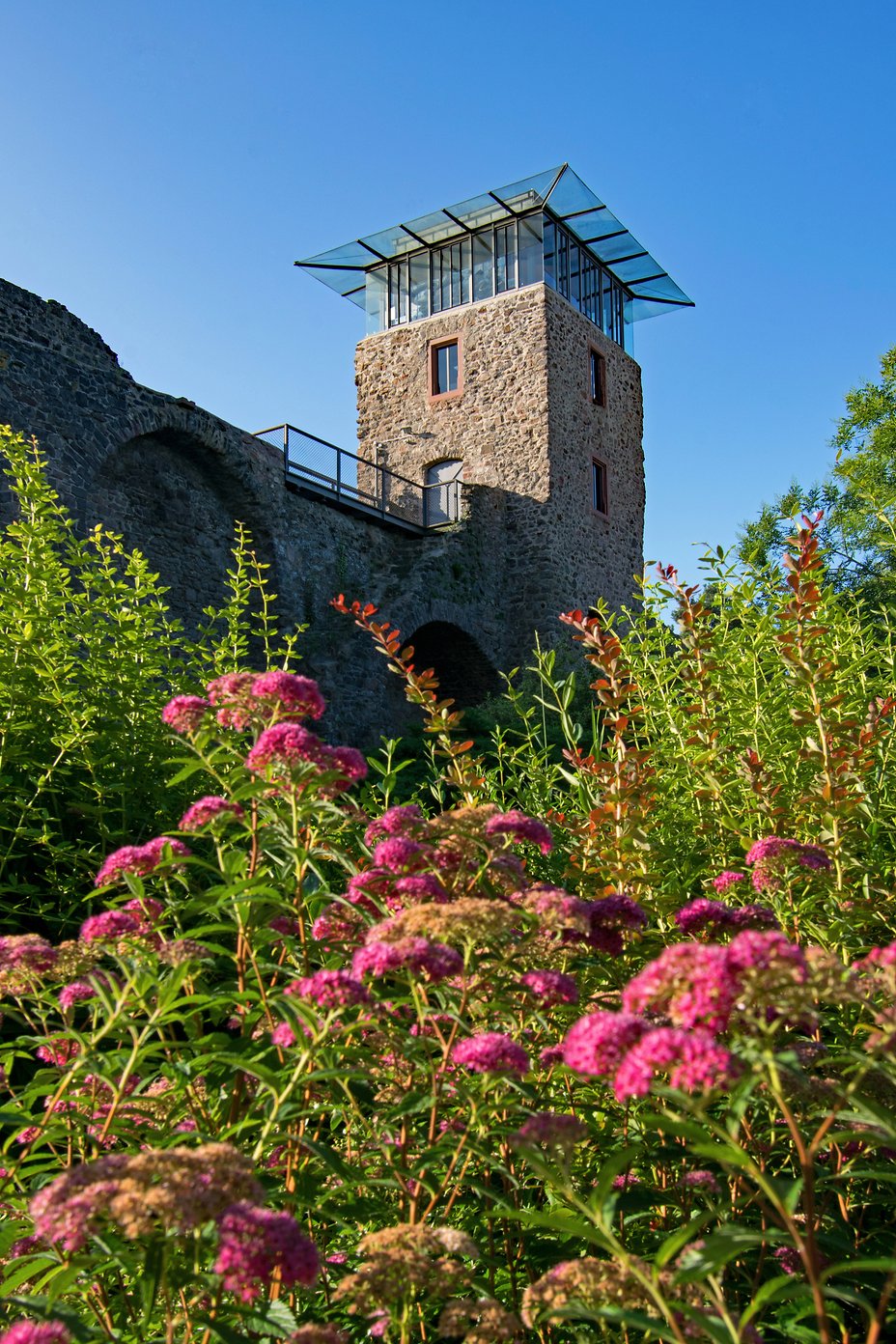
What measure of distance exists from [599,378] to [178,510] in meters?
10.1

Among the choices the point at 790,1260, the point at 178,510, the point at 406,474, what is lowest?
the point at 790,1260

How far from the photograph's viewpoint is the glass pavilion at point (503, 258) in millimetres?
18234

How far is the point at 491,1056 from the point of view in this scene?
1.36 metres

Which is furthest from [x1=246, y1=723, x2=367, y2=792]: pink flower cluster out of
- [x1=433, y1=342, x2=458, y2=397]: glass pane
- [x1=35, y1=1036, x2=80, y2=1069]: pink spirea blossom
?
[x1=433, y1=342, x2=458, y2=397]: glass pane

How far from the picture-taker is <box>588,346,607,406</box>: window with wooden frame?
63.7 ft

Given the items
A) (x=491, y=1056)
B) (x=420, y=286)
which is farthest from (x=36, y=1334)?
(x=420, y=286)

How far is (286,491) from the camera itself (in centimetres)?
1350

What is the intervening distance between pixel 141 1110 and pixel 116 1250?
448 millimetres

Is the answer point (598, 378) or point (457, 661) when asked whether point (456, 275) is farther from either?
point (457, 661)

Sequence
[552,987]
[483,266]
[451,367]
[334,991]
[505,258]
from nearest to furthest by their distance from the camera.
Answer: [334,991], [552,987], [505,258], [451,367], [483,266]

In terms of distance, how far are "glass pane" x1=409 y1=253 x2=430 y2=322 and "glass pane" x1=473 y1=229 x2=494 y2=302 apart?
0.97 meters

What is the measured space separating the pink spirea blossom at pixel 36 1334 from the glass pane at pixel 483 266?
1899 centimetres

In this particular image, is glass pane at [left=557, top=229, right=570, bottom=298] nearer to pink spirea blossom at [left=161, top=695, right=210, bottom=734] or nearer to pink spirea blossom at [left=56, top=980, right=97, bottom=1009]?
pink spirea blossom at [left=161, top=695, right=210, bottom=734]

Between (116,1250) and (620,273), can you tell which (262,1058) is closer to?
(116,1250)
